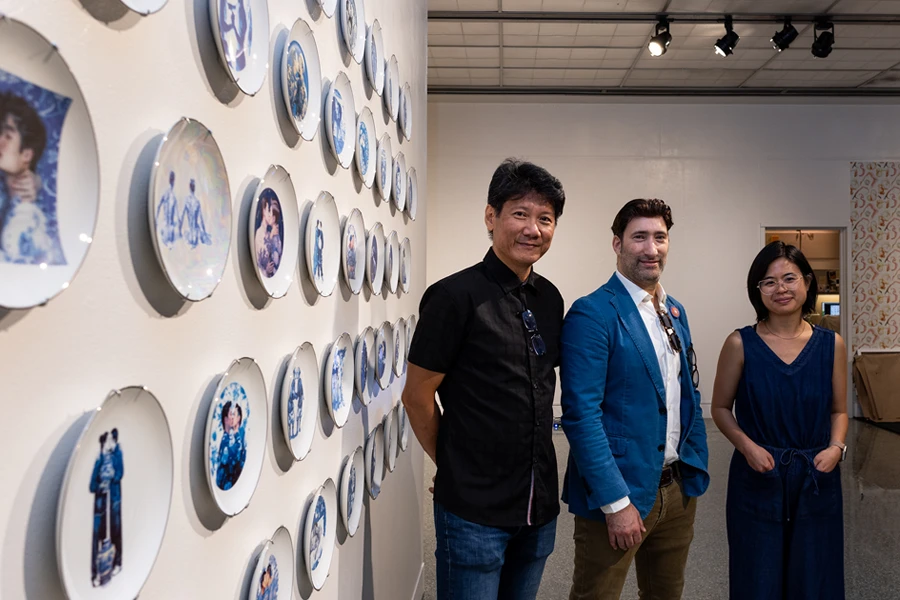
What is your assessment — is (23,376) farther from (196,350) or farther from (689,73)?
(689,73)

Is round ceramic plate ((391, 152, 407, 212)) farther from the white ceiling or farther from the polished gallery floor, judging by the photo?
the white ceiling

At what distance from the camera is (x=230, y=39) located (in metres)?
0.83

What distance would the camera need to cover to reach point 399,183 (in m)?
2.25

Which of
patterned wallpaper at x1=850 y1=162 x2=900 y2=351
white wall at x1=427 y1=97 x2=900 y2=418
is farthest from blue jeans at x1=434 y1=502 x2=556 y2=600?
patterned wallpaper at x1=850 y1=162 x2=900 y2=351

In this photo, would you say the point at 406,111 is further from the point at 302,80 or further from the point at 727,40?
the point at 727,40

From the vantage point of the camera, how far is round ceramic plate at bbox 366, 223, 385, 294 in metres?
1.76

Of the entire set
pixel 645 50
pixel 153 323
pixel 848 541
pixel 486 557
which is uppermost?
pixel 645 50

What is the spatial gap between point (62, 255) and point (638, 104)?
7308mm

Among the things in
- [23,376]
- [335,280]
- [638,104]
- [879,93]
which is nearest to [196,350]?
[23,376]

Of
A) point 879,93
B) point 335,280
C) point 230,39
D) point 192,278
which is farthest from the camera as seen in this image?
point 879,93

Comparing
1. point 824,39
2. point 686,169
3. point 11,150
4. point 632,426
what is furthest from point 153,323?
point 686,169

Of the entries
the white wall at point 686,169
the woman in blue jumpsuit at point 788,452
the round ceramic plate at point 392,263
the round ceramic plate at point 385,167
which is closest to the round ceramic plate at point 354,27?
the round ceramic plate at point 385,167

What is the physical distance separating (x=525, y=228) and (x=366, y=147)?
487 mm

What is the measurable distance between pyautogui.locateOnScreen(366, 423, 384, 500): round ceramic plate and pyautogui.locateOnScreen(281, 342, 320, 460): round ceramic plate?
0.58 metres
